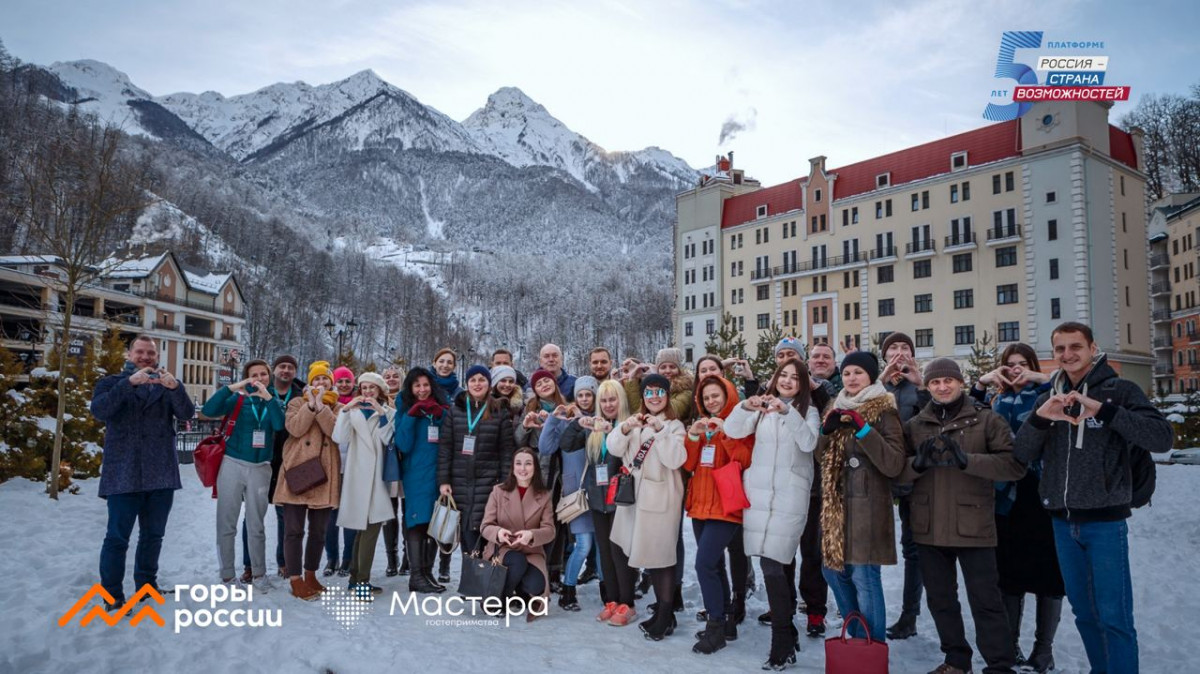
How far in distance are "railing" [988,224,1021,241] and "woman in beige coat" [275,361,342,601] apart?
43.6m

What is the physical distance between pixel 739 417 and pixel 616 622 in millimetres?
2158

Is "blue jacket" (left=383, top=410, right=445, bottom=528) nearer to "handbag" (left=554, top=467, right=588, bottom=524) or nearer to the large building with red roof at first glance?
"handbag" (left=554, top=467, right=588, bottom=524)

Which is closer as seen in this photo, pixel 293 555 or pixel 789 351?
pixel 789 351

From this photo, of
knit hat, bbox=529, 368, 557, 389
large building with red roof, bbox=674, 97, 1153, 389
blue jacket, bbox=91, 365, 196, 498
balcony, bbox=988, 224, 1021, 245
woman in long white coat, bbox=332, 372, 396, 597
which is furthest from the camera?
balcony, bbox=988, 224, 1021, 245

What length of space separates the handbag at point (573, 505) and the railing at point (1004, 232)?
42.4 meters

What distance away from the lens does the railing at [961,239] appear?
41.7 meters

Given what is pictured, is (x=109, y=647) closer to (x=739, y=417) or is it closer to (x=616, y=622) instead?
(x=616, y=622)

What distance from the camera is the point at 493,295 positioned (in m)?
139

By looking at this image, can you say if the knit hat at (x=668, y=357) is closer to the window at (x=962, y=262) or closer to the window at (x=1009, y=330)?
the window at (x=1009, y=330)

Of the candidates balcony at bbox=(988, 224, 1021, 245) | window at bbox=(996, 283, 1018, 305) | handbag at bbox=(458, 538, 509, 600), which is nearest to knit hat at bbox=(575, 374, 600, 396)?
handbag at bbox=(458, 538, 509, 600)

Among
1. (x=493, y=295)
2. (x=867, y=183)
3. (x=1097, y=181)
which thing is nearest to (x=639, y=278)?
(x=493, y=295)

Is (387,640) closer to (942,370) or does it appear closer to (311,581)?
(311,581)

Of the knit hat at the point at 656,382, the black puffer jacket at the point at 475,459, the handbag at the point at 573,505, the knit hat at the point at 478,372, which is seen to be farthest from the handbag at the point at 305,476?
the knit hat at the point at 656,382

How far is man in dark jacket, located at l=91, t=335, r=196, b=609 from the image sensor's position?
5527 mm
